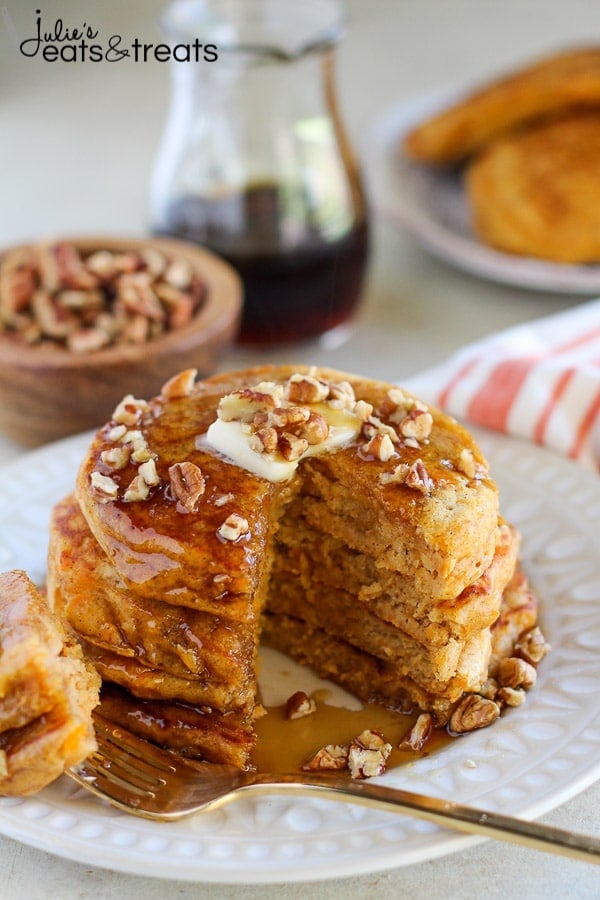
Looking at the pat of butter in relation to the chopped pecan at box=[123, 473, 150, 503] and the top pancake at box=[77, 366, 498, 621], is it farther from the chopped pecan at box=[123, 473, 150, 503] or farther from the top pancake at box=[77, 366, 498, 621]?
the chopped pecan at box=[123, 473, 150, 503]

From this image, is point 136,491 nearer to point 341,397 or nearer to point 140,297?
point 341,397

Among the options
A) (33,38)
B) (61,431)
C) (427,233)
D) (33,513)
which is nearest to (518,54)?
(427,233)

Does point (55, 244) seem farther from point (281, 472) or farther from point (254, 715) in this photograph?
point (254, 715)

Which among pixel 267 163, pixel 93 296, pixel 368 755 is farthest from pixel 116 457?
pixel 267 163

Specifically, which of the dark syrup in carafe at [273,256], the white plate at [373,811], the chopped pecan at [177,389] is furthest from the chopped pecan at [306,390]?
the dark syrup in carafe at [273,256]

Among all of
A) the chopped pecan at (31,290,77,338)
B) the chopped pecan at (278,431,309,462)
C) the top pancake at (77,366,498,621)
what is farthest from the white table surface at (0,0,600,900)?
the chopped pecan at (278,431,309,462)

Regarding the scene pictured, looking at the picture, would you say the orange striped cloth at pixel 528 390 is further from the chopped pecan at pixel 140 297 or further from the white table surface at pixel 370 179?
the chopped pecan at pixel 140 297
